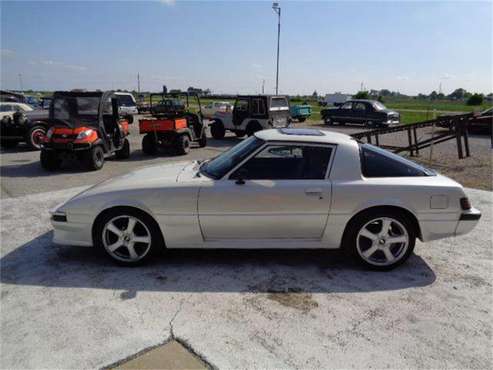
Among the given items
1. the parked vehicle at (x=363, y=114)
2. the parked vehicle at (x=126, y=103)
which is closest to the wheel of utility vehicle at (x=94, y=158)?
the parked vehicle at (x=126, y=103)

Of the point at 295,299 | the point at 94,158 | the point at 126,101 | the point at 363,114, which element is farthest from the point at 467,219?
the point at 126,101

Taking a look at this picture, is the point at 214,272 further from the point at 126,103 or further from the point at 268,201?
the point at 126,103

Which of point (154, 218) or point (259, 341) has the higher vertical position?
point (154, 218)

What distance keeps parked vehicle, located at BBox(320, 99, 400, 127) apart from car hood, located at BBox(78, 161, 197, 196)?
1911cm

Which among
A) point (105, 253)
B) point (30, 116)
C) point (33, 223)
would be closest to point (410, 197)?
point (105, 253)

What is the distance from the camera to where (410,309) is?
2891 mm

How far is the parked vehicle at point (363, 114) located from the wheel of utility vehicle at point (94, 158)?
16.9 m

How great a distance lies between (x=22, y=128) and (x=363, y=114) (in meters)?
17.8

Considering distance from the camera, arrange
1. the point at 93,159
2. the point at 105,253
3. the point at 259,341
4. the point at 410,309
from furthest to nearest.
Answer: the point at 93,159, the point at 105,253, the point at 410,309, the point at 259,341

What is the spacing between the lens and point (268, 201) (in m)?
3.32

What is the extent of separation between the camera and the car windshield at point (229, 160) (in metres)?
3.49

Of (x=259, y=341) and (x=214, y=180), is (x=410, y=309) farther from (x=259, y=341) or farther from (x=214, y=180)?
(x=214, y=180)

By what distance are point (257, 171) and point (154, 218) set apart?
110 cm

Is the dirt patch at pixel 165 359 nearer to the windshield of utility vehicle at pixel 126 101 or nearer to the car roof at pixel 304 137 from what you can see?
the car roof at pixel 304 137
